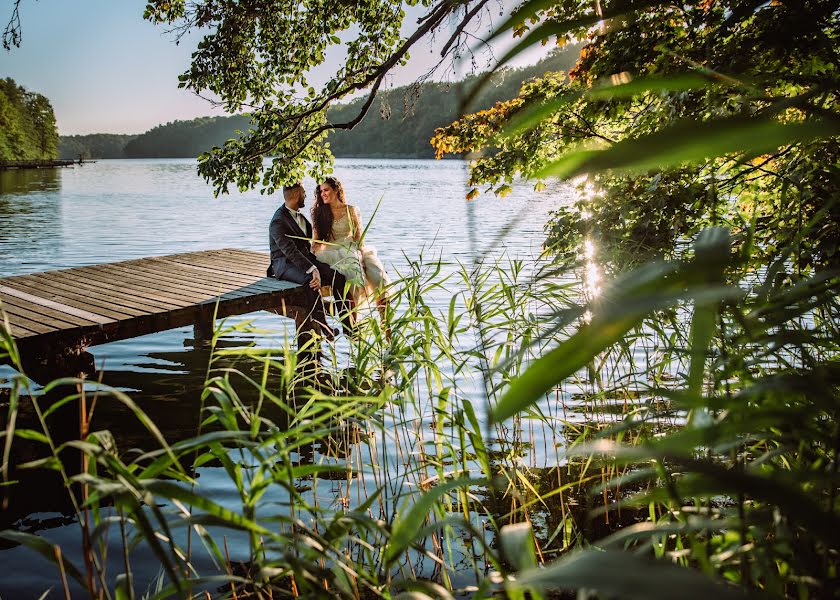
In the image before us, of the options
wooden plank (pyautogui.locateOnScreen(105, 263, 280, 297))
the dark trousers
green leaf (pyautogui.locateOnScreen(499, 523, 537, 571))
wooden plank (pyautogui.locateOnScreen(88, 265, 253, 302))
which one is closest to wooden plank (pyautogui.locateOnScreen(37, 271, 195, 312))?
wooden plank (pyautogui.locateOnScreen(88, 265, 253, 302))

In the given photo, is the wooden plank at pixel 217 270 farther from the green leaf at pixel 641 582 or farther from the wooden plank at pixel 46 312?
the green leaf at pixel 641 582

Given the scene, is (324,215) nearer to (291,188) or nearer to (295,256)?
(291,188)

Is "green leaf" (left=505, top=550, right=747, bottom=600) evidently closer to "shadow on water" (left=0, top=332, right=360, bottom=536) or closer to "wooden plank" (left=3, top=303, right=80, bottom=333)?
"shadow on water" (left=0, top=332, right=360, bottom=536)

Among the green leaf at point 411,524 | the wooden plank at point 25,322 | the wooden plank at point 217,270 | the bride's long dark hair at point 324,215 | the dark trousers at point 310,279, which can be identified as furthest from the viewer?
the bride's long dark hair at point 324,215

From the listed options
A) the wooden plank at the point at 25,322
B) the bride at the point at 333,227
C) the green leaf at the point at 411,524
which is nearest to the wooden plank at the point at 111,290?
the wooden plank at the point at 25,322

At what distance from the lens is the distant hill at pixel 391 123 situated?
18.9ft

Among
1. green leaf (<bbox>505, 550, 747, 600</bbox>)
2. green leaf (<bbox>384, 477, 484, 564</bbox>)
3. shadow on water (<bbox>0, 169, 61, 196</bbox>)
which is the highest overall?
shadow on water (<bbox>0, 169, 61, 196</bbox>)

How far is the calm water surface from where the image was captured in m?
3.92

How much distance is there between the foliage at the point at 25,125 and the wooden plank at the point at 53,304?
3912 inches

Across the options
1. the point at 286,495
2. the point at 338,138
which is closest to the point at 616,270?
the point at 286,495

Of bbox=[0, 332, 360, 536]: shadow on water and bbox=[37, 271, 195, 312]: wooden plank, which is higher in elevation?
bbox=[37, 271, 195, 312]: wooden plank

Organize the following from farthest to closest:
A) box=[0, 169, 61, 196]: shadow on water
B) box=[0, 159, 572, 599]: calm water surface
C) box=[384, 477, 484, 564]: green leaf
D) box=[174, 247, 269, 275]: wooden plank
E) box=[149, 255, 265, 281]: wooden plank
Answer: box=[0, 169, 61, 196]: shadow on water
box=[174, 247, 269, 275]: wooden plank
box=[149, 255, 265, 281]: wooden plank
box=[0, 159, 572, 599]: calm water surface
box=[384, 477, 484, 564]: green leaf

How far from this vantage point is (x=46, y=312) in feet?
19.7

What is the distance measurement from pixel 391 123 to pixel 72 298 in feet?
258
